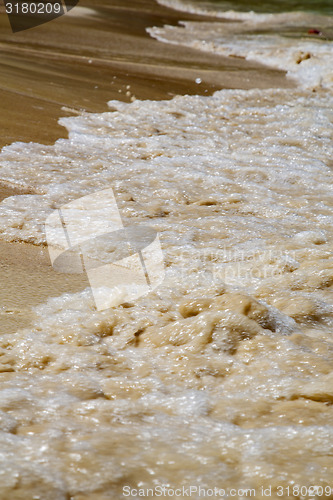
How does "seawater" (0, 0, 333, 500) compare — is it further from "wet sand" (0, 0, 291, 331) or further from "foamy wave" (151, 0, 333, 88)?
"foamy wave" (151, 0, 333, 88)

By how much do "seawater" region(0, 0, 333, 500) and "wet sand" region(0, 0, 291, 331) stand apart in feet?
0.50

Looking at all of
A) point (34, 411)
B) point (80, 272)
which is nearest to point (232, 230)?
point (80, 272)

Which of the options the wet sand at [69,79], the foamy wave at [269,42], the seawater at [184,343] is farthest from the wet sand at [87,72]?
the seawater at [184,343]

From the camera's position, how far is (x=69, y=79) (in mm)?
6422

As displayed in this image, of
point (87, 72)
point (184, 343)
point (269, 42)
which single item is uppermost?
point (87, 72)

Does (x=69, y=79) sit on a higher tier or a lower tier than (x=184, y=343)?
higher

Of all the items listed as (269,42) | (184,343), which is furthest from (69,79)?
(269,42)

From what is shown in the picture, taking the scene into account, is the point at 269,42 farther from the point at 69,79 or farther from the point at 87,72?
the point at 69,79

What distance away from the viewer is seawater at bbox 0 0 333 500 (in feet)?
5.34

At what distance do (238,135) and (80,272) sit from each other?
9.62 feet

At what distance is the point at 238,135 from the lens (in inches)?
209

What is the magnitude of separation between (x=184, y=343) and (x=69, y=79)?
4.89m

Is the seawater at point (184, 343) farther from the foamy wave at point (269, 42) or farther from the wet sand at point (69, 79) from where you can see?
the foamy wave at point (269, 42)

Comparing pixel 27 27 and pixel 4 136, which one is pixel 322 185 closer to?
pixel 4 136
